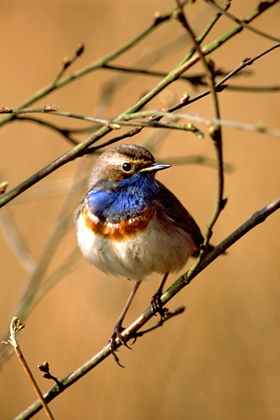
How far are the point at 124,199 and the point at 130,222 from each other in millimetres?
184

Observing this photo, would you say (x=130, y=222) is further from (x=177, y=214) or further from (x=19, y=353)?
(x=19, y=353)

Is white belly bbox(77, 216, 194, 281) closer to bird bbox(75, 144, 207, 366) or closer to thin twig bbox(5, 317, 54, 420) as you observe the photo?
bird bbox(75, 144, 207, 366)

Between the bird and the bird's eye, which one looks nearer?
the bird

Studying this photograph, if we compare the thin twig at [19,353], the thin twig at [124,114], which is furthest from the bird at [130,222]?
the thin twig at [19,353]

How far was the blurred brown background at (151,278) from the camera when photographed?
18.6ft

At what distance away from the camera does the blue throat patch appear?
12.3 feet

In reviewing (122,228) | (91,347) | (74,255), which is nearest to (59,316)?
(91,347)

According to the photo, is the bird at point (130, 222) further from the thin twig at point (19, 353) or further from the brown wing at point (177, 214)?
the thin twig at point (19, 353)

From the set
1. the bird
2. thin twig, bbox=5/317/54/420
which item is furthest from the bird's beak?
thin twig, bbox=5/317/54/420

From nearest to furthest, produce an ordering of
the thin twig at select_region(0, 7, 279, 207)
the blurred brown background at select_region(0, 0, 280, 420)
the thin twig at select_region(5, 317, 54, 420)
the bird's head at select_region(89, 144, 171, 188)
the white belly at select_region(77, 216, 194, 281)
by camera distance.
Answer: the thin twig at select_region(5, 317, 54, 420) < the thin twig at select_region(0, 7, 279, 207) < the white belly at select_region(77, 216, 194, 281) < the bird's head at select_region(89, 144, 171, 188) < the blurred brown background at select_region(0, 0, 280, 420)

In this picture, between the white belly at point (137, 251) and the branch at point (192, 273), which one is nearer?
the branch at point (192, 273)

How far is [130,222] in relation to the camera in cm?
370

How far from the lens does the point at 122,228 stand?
369cm

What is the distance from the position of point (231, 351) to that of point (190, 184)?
2111 millimetres
